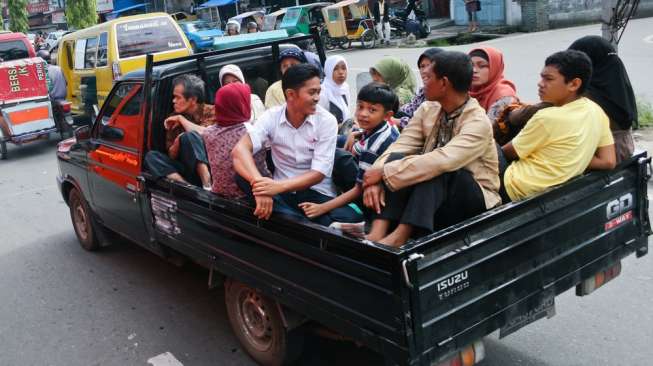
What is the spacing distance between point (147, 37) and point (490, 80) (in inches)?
333

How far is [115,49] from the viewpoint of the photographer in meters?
10.6

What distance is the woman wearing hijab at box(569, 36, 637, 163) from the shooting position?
3611 mm

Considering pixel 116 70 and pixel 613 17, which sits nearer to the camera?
pixel 613 17

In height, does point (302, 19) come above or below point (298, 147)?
above

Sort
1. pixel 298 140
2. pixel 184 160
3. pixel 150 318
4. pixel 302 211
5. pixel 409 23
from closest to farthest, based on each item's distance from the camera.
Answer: pixel 302 211
pixel 298 140
pixel 184 160
pixel 150 318
pixel 409 23

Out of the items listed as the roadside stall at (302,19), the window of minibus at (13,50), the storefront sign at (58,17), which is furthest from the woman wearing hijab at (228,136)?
the storefront sign at (58,17)

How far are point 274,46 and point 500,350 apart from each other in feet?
9.99

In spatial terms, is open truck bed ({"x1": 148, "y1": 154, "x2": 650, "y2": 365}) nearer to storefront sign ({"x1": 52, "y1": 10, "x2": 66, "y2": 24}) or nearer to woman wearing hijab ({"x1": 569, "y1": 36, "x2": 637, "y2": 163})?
woman wearing hijab ({"x1": 569, "y1": 36, "x2": 637, "y2": 163})

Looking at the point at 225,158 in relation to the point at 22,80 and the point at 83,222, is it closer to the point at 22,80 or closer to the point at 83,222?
the point at 83,222

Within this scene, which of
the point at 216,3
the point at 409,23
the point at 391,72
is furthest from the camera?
the point at 216,3

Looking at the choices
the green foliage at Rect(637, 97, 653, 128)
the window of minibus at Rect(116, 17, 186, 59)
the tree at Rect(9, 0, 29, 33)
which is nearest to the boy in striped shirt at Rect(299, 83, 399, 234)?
the green foliage at Rect(637, 97, 653, 128)

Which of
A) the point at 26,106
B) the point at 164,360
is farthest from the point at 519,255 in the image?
the point at 26,106

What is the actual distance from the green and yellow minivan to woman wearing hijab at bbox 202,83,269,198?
24.7 ft

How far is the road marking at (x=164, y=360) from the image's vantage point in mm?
3754
